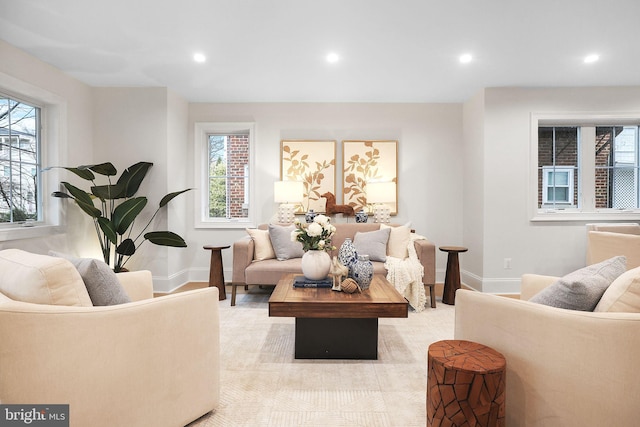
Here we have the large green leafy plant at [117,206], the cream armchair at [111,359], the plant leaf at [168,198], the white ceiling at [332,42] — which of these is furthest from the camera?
the plant leaf at [168,198]

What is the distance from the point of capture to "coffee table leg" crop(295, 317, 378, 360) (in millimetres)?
2354

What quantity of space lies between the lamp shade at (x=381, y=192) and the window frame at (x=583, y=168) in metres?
1.60

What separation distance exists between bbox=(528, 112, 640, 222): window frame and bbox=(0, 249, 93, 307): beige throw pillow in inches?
174

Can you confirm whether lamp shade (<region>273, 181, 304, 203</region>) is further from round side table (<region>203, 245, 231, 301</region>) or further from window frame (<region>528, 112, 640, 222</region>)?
window frame (<region>528, 112, 640, 222</region>)

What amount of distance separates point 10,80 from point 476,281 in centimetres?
519

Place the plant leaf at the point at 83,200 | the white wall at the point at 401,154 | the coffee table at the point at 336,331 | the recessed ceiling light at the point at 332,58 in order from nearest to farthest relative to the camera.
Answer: the coffee table at the point at 336,331, the recessed ceiling light at the point at 332,58, the plant leaf at the point at 83,200, the white wall at the point at 401,154

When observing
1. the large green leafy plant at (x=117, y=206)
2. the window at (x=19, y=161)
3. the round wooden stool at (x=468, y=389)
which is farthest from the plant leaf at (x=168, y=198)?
the round wooden stool at (x=468, y=389)

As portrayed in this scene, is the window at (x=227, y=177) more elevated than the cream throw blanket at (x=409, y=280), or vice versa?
the window at (x=227, y=177)

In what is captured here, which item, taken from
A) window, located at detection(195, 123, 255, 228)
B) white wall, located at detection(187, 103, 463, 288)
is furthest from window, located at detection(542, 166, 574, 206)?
window, located at detection(195, 123, 255, 228)

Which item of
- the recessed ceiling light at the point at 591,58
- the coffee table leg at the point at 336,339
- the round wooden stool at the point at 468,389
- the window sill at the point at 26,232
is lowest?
the coffee table leg at the point at 336,339

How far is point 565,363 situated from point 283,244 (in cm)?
288

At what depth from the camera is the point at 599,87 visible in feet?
13.4

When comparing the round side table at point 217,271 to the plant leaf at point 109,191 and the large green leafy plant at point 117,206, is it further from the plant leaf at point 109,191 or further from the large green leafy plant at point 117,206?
the plant leaf at point 109,191

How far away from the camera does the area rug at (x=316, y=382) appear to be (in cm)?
168
